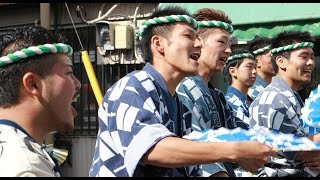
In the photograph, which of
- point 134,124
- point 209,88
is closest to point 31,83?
point 134,124

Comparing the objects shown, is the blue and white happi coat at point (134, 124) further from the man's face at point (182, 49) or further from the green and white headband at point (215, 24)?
the green and white headband at point (215, 24)

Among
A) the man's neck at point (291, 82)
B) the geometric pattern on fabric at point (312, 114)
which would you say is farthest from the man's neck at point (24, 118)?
the man's neck at point (291, 82)

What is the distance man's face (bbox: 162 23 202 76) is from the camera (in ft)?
8.25

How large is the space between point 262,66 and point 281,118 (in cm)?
191

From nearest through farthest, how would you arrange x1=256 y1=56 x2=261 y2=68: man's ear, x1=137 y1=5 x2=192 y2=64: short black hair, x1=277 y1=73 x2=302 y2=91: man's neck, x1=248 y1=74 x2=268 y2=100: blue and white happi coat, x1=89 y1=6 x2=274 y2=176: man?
x1=89 y1=6 x2=274 y2=176: man < x1=137 y1=5 x2=192 y2=64: short black hair < x1=277 y1=73 x2=302 y2=91: man's neck < x1=248 y1=74 x2=268 y2=100: blue and white happi coat < x1=256 y1=56 x2=261 y2=68: man's ear

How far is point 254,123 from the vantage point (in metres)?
3.61

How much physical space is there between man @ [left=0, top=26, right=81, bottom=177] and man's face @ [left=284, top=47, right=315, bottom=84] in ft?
7.26

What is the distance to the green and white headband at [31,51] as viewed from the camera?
187 cm

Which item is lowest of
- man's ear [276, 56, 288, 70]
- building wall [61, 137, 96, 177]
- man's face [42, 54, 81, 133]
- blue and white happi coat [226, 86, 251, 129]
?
building wall [61, 137, 96, 177]

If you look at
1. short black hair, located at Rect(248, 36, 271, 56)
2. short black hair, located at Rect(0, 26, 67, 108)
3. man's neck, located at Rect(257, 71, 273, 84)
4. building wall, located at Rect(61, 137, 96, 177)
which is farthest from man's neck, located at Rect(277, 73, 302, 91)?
building wall, located at Rect(61, 137, 96, 177)

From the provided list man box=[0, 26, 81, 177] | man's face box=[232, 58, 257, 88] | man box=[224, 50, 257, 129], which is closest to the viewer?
man box=[0, 26, 81, 177]

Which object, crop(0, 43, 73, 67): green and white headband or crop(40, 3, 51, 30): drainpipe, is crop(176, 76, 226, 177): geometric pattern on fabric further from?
crop(40, 3, 51, 30): drainpipe

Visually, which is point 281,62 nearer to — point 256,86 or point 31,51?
point 256,86

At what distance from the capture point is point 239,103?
4734 millimetres
